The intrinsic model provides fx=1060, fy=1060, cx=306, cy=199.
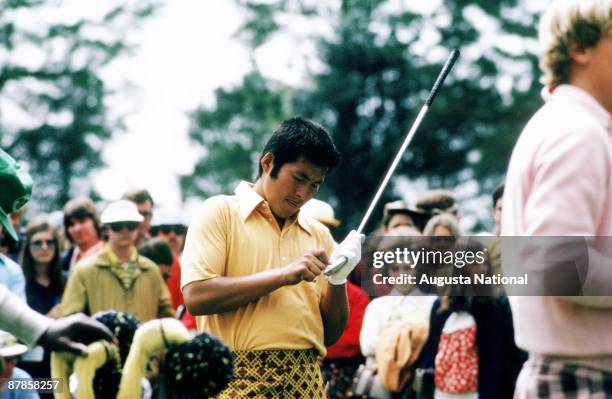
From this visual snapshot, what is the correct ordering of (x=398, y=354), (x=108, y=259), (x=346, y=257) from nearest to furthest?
1. (x=346, y=257)
2. (x=398, y=354)
3. (x=108, y=259)

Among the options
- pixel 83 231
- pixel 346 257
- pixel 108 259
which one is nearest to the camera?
pixel 346 257

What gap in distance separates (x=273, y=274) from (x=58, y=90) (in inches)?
1229

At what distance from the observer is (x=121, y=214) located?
7980mm

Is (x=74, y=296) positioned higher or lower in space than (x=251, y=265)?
higher

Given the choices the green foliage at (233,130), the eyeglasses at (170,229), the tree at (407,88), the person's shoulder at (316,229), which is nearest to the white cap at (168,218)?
the eyeglasses at (170,229)

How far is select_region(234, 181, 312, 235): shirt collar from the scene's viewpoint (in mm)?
4258

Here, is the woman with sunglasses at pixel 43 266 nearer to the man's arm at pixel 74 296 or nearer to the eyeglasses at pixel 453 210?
the man's arm at pixel 74 296

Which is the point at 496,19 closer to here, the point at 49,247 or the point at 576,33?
the point at 49,247

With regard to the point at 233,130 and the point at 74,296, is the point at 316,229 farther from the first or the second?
the point at 233,130

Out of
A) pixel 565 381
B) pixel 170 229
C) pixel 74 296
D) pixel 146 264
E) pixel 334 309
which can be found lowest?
pixel 565 381

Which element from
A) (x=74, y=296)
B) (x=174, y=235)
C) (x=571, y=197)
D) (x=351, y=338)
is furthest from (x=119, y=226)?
(x=571, y=197)

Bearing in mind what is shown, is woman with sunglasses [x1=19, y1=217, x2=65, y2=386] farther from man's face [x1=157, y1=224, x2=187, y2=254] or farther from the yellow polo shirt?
the yellow polo shirt

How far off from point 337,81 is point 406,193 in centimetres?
426

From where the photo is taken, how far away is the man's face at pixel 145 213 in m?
9.28
